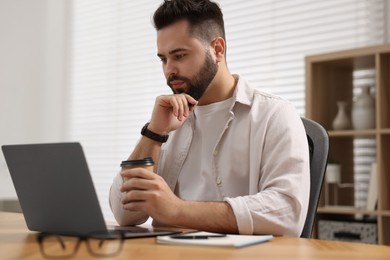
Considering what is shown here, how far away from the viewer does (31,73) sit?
446 cm

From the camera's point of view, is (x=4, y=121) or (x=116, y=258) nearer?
(x=116, y=258)

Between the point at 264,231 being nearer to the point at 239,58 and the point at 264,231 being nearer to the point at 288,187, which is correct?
the point at 288,187

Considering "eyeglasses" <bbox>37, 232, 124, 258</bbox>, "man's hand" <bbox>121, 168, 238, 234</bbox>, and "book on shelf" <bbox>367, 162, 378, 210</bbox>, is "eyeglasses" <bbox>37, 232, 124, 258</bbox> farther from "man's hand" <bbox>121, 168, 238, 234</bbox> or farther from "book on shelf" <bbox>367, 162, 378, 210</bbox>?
"book on shelf" <bbox>367, 162, 378, 210</bbox>

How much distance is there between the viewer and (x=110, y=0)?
14.7ft

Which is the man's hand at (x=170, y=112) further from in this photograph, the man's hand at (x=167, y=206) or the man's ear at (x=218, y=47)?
the man's hand at (x=167, y=206)

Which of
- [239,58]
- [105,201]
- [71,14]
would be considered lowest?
[105,201]

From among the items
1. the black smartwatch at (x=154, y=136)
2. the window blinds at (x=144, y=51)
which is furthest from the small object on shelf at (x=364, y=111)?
the black smartwatch at (x=154, y=136)

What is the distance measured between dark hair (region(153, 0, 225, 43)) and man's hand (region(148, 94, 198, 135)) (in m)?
0.26

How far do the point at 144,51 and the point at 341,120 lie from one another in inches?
70.8

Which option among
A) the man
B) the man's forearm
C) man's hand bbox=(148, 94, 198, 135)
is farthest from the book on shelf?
the man's forearm

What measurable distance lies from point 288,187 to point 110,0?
3.40 metres

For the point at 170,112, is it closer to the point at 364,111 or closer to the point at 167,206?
the point at 167,206

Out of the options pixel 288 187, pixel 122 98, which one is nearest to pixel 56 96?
pixel 122 98

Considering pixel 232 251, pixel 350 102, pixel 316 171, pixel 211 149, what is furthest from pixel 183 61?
pixel 350 102
